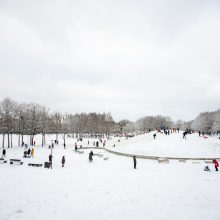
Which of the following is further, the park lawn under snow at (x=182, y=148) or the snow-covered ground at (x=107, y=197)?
the park lawn under snow at (x=182, y=148)

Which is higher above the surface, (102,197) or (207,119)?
(207,119)

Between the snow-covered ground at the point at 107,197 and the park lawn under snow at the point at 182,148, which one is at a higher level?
the park lawn under snow at the point at 182,148

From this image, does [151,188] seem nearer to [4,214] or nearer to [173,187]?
[173,187]

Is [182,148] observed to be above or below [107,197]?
above

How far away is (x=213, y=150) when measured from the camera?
129 ft

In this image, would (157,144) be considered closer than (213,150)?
No

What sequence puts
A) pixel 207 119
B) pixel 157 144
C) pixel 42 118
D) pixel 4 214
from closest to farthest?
pixel 4 214
pixel 157 144
pixel 42 118
pixel 207 119

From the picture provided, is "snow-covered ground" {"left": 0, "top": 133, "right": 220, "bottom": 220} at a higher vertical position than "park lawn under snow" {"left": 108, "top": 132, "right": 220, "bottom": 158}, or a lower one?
lower

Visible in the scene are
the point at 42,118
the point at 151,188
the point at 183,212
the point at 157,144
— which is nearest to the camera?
the point at 183,212

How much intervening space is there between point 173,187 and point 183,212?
528 cm

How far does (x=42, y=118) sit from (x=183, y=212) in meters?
54.6

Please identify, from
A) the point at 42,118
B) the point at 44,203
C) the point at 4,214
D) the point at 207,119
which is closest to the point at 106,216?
the point at 44,203

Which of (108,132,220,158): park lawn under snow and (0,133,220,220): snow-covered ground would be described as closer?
(0,133,220,220): snow-covered ground

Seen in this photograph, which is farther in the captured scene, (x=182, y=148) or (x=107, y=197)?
(x=182, y=148)
